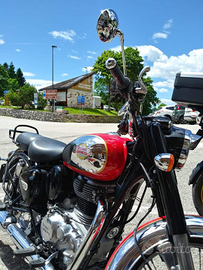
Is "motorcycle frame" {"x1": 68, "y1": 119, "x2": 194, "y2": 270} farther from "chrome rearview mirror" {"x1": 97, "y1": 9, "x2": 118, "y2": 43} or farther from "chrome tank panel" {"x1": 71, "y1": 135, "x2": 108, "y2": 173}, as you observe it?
"chrome rearview mirror" {"x1": 97, "y1": 9, "x2": 118, "y2": 43}

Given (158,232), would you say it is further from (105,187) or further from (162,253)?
(105,187)

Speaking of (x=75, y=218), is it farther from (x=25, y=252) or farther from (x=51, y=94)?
(x=51, y=94)

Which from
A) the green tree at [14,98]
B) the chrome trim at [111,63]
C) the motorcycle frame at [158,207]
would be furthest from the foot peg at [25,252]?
the green tree at [14,98]

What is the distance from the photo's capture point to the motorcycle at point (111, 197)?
4.00 feet

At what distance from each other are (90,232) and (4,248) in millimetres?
1411

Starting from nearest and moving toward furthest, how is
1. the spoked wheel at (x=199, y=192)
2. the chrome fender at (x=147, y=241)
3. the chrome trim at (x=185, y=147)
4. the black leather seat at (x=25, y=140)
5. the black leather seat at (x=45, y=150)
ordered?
the chrome fender at (x=147, y=241)
the chrome trim at (x=185, y=147)
the black leather seat at (x=45, y=150)
the black leather seat at (x=25, y=140)
the spoked wheel at (x=199, y=192)

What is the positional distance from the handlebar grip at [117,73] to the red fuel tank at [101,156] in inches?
16.0

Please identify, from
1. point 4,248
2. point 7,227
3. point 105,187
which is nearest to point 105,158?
point 105,187

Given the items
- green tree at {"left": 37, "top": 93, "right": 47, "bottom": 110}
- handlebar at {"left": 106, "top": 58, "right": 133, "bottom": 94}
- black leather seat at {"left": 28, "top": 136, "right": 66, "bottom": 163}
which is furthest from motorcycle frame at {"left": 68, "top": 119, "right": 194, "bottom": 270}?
green tree at {"left": 37, "top": 93, "right": 47, "bottom": 110}

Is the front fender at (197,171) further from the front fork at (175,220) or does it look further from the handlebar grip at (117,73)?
the handlebar grip at (117,73)

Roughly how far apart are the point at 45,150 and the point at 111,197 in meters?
0.77

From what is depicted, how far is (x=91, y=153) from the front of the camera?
1528 millimetres

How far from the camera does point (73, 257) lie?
1.63 metres

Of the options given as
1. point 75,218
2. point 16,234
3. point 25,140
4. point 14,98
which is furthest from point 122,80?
point 14,98
